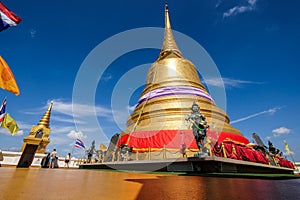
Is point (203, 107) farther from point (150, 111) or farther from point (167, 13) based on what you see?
point (167, 13)

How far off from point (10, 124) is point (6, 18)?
7893mm

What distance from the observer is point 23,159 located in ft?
32.9

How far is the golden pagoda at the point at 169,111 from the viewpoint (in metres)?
8.59

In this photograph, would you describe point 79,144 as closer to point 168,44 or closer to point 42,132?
point 42,132

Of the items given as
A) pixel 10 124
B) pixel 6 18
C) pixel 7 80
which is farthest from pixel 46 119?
pixel 6 18

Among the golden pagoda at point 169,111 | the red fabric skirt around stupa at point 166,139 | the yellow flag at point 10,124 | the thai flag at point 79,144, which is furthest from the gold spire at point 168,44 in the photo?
the yellow flag at point 10,124

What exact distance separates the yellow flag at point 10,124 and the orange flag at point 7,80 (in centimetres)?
714

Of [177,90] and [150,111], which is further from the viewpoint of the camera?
[177,90]

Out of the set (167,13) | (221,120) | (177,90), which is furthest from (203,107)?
(167,13)

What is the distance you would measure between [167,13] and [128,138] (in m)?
18.6

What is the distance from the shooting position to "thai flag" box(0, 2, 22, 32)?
13.4 ft

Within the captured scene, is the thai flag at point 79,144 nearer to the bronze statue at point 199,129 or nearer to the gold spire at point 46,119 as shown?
the bronze statue at point 199,129

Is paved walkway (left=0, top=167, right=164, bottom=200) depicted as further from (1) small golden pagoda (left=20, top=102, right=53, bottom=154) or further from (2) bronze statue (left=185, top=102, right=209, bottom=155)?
(1) small golden pagoda (left=20, top=102, right=53, bottom=154)

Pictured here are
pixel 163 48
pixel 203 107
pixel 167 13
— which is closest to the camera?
pixel 203 107
